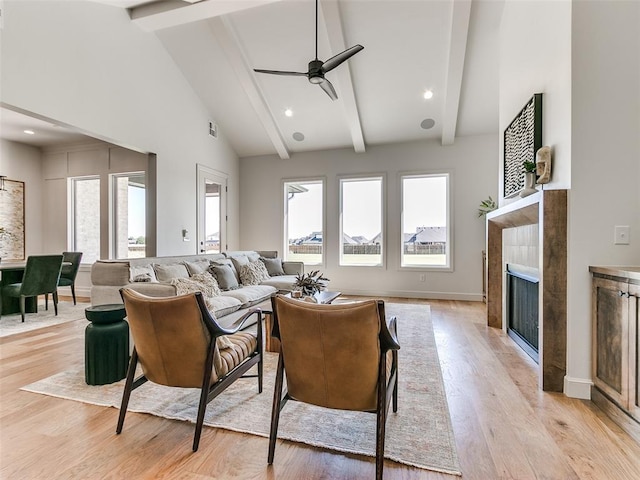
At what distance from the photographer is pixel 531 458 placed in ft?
5.52

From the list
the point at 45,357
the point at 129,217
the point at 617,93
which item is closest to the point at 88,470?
the point at 45,357

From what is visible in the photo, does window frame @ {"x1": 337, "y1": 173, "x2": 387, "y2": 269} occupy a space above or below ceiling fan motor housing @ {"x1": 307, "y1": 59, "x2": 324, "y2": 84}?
below

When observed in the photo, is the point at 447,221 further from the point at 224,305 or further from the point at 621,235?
the point at 224,305

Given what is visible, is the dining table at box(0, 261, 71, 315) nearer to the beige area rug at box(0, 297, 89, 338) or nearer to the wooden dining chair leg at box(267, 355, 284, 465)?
the beige area rug at box(0, 297, 89, 338)

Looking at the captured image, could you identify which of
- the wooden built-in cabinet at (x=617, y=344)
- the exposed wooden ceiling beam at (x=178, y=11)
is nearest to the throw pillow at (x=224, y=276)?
the exposed wooden ceiling beam at (x=178, y=11)

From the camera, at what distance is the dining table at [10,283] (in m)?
4.69

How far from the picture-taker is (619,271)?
204cm

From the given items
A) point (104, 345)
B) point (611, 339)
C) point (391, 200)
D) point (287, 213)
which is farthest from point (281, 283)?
point (611, 339)

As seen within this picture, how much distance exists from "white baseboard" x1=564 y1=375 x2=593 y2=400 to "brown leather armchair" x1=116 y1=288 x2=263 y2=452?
244cm

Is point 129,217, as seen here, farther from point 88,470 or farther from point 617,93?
point 617,93

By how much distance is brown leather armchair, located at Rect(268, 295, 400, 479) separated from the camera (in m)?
1.47

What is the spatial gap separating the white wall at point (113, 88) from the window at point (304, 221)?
5.82ft

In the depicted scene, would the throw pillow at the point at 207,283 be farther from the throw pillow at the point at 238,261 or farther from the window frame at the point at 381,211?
the window frame at the point at 381,211

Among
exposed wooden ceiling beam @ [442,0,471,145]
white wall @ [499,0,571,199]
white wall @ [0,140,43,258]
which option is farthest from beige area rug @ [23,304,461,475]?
white wall @ [0,140,43,258]
